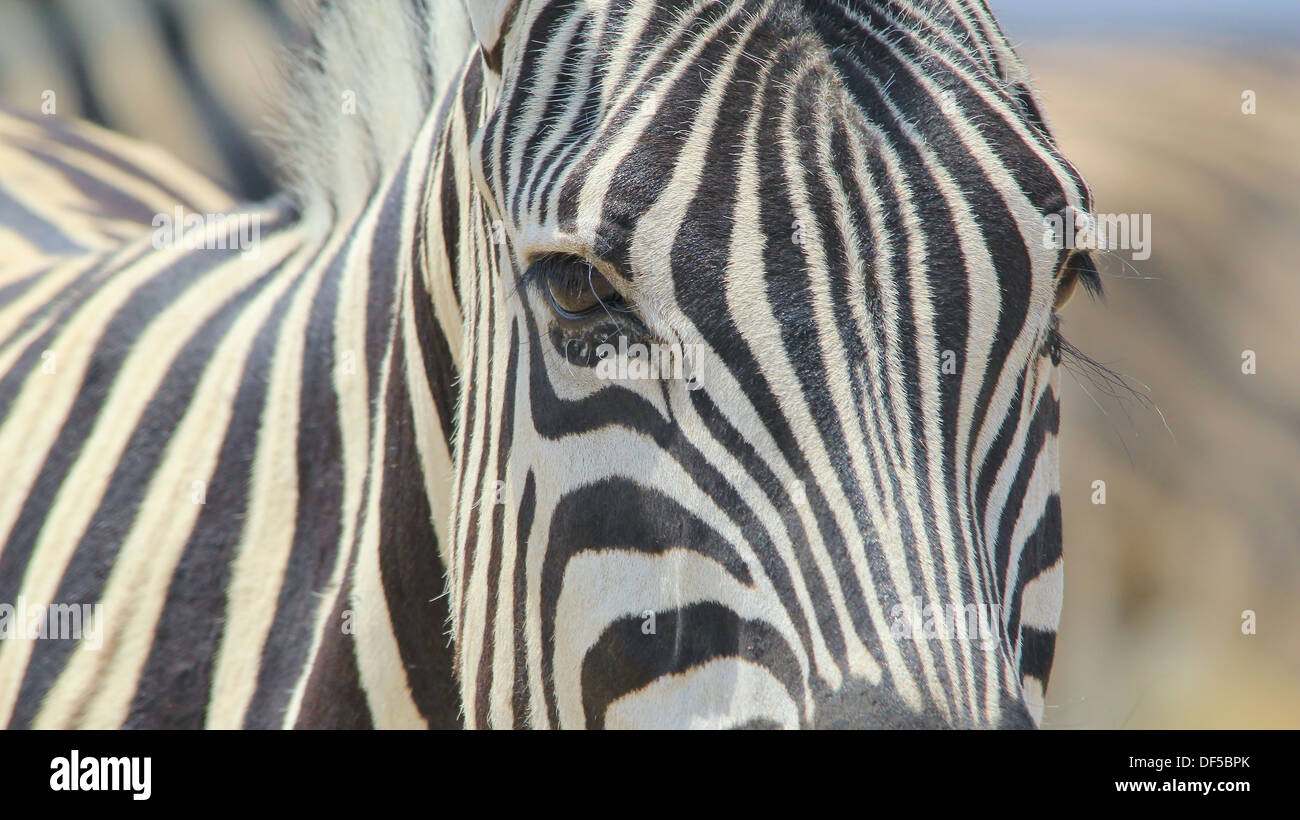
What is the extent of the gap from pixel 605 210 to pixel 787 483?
490 mm

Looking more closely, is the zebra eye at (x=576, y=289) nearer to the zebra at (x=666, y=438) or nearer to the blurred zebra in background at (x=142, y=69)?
the zebra at (x=666, y=438)

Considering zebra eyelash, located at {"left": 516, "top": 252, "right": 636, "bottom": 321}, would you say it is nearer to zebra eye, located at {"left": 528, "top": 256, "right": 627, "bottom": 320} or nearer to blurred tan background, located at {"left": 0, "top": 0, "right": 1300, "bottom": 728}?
zebra eye, located at {"left": 528, "top": 256, "right": 627, "bottom": 320}

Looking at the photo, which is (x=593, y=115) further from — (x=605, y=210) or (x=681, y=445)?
(x=681, y=445)

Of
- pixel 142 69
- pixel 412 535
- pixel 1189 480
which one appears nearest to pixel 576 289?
pixel 412 535

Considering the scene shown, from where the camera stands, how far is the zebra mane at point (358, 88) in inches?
125

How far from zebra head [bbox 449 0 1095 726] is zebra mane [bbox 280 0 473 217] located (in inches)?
49.9

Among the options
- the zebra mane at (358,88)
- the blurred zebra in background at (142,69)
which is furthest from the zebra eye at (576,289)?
the blurred zebra in background at (142,69)

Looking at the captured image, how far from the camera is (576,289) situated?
5.78 ft

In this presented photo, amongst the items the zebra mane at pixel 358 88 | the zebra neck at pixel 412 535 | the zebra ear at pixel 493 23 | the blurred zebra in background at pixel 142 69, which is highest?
the blurred zebra in background at pixel 142 69

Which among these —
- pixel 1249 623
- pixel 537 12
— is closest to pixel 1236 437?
pixel 1249 623

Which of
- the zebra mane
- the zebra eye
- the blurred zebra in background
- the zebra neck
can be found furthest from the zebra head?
the blurred zebra in background

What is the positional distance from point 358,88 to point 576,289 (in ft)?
6.12

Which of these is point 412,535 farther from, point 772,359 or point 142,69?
point 142,69
